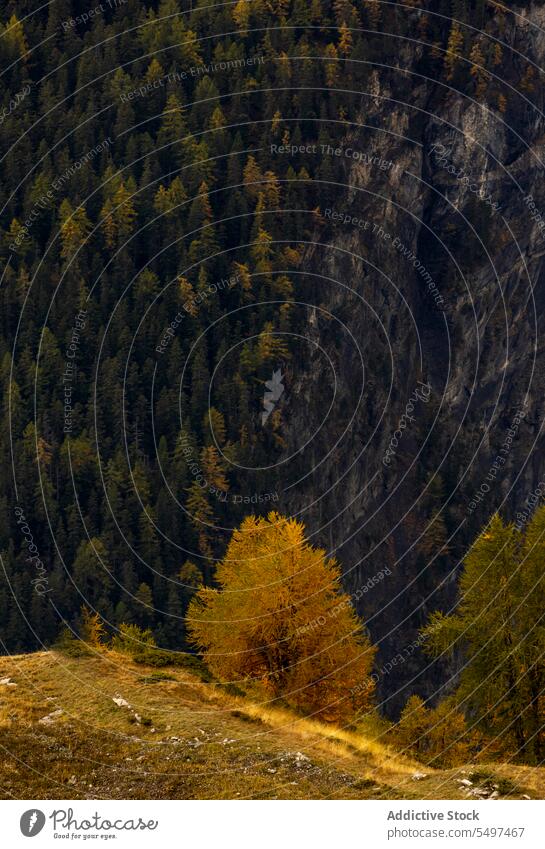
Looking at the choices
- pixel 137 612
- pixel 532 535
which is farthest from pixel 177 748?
pixel 137 612

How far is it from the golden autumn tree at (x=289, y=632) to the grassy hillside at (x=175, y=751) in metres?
13.4

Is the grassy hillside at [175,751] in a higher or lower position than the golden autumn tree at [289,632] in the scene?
lower

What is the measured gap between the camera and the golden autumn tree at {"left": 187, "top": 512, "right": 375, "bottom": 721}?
10156cm

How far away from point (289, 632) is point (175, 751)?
23569 mm

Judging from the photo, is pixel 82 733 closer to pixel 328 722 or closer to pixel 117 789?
pixel 117 789

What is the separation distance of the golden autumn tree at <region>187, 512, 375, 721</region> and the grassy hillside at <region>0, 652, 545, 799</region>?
44.1 ft

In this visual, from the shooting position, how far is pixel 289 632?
334 feet

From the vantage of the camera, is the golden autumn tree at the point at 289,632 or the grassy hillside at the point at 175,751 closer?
the grassy hillside at the point at 175,751

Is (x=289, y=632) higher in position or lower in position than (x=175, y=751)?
higher

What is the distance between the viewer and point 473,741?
112 m

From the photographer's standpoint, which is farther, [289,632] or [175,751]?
[289,632]

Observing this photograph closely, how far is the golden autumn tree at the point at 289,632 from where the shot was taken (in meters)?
102

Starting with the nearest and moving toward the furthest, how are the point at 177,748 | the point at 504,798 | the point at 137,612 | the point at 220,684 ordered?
the point at 504,798, the point at 177,748, the point at 220,684, the point at 137,612
